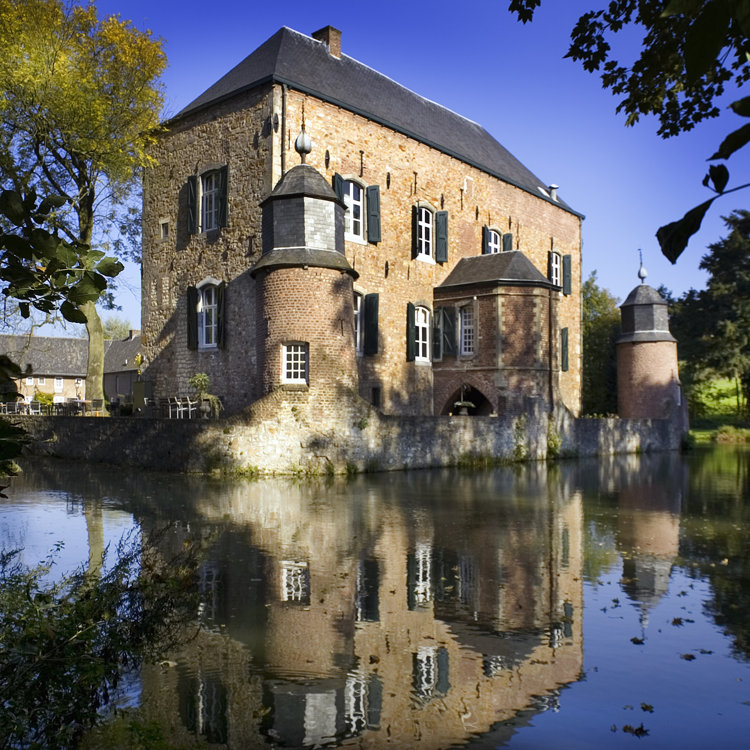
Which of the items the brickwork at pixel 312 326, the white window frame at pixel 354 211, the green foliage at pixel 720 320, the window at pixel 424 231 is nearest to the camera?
the brickwork at pixel 312 326

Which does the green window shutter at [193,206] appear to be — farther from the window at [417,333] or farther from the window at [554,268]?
the window at [554,268]

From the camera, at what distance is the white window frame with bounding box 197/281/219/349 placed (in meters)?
20.7

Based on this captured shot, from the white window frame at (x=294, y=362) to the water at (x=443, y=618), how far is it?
4.73m

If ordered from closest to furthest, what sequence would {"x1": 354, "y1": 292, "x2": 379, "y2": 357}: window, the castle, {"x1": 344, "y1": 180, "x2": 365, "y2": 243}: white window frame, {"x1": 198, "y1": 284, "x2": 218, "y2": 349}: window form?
1. the castle
2. {"x1": 198, "y1": 284, "x2": 218, "y2": 349}: window
3. {"x1": 344, "y1": 180, "x2": 365, "y2": 243}: white window frame
4. {"x1": 354, "y1": 292, "x2": 379, "y2": 357}: window

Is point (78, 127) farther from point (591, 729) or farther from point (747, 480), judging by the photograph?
point (591, 729)

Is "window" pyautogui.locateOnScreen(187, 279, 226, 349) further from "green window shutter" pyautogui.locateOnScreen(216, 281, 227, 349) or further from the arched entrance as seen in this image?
the arched entrance

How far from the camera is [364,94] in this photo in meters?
22.8

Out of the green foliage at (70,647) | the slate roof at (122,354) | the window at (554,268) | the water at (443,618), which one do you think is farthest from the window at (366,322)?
the slate roof at (122,354)

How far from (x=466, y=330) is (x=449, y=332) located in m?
0.54

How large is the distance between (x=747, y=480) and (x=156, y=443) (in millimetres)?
12926

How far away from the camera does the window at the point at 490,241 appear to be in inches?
1032

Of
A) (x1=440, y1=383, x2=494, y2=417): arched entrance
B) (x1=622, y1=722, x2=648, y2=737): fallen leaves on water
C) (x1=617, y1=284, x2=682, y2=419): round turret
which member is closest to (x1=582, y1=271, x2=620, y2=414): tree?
(x1=617, y1=284, x2=682, y2=419): round turret

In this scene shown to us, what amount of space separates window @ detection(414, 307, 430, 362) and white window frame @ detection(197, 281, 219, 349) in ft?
20.2

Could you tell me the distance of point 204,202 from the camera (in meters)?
21.4
